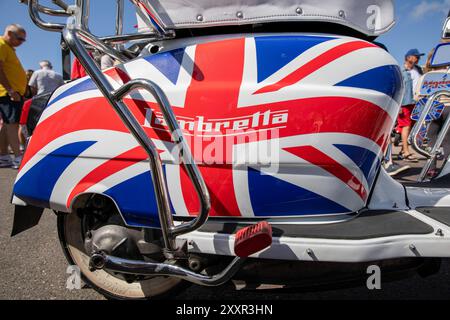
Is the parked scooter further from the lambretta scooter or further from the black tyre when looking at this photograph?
the black tyre

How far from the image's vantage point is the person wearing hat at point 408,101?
5.43m

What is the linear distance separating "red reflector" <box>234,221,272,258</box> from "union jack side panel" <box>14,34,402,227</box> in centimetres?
21

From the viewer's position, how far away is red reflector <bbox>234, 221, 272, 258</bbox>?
1.19 m

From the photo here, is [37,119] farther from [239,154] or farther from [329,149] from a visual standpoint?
[329,149]

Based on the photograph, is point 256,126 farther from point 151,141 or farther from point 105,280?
point 105,280

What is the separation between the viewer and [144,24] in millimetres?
1658

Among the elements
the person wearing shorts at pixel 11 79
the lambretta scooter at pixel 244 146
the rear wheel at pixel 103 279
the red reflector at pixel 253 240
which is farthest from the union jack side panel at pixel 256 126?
the person wearing shorts at pixel 11 79

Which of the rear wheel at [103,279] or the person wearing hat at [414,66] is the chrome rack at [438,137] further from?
the person wearing hat at [414,66]

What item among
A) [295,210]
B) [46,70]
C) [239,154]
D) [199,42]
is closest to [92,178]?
[239,154]

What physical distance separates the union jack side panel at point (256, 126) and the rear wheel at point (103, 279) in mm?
414

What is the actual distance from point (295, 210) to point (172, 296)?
0.83m

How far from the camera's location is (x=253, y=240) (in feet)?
3.94

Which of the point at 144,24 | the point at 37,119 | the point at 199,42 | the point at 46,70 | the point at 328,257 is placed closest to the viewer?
the point at 328,257

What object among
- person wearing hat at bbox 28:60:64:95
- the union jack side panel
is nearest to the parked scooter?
the union jack side panel
